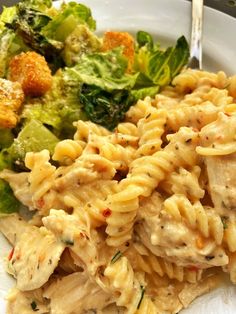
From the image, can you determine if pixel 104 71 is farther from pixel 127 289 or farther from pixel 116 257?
pixel 127 289

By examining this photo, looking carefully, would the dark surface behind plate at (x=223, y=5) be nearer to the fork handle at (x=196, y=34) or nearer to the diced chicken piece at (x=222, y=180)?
the fork handle at (x=196, y=34)

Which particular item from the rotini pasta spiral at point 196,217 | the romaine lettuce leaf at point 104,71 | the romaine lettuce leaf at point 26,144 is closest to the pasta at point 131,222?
the rotini pasta spiral at point 196,217

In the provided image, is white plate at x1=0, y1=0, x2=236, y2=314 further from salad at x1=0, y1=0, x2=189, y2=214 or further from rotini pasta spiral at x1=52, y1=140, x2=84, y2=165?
rotini pasta spiral at x1=52, y1=140, x2=84, y2=165

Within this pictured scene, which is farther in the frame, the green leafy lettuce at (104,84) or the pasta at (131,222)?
the green leafy lettuce at (104,84)

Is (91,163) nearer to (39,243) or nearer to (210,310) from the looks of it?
(39,243)

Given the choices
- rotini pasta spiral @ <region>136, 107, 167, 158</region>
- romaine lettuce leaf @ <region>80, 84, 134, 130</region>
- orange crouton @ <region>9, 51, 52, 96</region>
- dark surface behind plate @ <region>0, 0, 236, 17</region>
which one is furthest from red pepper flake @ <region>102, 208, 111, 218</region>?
dark surface behind plate @ <region>0, 0, 236, 17</region>

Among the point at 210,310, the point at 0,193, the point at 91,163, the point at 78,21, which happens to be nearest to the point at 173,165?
the point at 91,163

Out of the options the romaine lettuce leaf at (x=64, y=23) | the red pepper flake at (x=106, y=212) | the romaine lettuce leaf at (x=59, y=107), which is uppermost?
the romaine lettuce leaf at (x=64, y=23)
